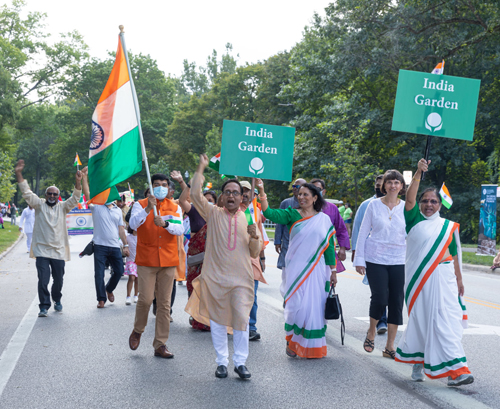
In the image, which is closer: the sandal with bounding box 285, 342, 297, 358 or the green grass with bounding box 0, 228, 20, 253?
the sandal with bounding box 285, 342, 297, 358

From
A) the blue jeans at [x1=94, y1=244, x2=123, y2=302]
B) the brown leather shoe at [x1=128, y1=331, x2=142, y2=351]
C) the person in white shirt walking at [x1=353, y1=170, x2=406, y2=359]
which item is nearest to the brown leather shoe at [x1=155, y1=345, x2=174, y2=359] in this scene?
the brown leather shoe at [x1=128, y1=331, x2=142, y2=351]

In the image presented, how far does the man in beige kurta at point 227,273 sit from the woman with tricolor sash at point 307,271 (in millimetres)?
627

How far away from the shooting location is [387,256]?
21.2 ft

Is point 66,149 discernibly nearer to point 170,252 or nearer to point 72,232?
point 72,232

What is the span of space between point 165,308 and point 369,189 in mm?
26830

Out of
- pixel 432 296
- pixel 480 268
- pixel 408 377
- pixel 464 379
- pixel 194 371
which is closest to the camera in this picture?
pixel 464 379

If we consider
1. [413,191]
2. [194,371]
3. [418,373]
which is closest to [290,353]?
[194,371]

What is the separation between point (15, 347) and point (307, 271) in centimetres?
331

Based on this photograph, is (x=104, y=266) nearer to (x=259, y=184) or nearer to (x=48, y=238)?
(x=48, y=238)

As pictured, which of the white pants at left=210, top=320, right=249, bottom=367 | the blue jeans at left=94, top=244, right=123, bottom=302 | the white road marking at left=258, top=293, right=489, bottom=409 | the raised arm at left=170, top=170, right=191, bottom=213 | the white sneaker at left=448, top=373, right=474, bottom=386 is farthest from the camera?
the blue jeans at left=94, top=244, right=123, bottom=302

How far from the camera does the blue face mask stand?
6.65m

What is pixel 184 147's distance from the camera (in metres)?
59.0

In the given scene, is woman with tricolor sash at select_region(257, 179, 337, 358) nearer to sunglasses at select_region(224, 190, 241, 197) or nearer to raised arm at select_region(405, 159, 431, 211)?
sunglasses at select_region(224, 190, 241, 197)

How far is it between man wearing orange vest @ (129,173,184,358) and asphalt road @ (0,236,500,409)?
311mm
